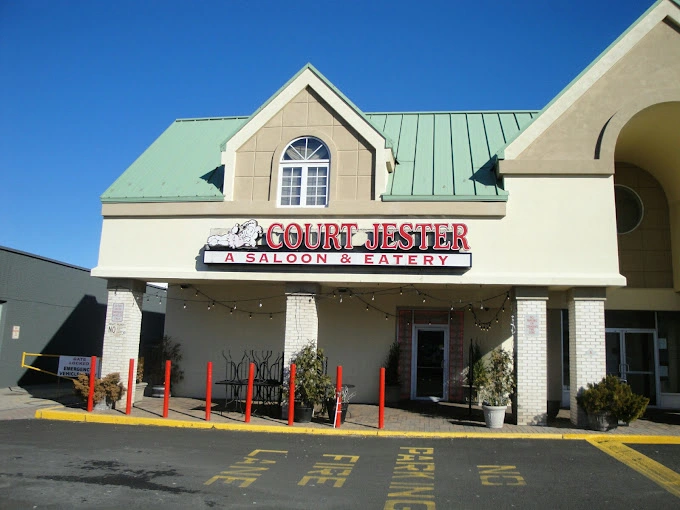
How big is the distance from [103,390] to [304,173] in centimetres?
785

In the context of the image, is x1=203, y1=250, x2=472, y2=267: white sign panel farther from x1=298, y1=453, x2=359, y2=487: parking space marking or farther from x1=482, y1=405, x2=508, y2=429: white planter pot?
x1=298, y1=453, x2=359, y2=487: parking space marking

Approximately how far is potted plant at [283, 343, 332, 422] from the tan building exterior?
25.1 inches

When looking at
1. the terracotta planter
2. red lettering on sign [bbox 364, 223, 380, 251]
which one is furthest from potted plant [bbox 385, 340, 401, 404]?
the terracotta planter

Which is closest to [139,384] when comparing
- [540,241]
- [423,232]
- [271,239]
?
[271,239]

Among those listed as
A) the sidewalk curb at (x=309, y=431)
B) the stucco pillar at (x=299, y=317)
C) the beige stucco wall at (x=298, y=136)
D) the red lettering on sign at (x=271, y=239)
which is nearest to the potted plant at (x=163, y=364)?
the sidewalk curb at (x=309, y=431)

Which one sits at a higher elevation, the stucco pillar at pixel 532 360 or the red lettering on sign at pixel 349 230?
the red lettering on sign at pixel 349 230

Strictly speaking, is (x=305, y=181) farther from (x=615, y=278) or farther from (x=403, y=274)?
(x=615, y=278)

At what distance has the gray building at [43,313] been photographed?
22.2 metres

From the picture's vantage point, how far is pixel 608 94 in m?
15.4

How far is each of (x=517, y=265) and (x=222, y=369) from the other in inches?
401

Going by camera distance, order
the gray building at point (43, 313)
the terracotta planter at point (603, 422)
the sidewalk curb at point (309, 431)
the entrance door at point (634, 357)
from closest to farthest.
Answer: the sidewalk curb at point (309, 431), the terracotta planter at point (603, 422), the entrance door at point (634, 357), the gray building at point (43, 313)

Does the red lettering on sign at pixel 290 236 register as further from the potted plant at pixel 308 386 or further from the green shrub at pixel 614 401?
the green shrub at pixel 614 401

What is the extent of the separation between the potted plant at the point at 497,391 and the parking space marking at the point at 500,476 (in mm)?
3991

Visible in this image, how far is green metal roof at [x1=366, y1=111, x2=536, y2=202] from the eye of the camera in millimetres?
15844
